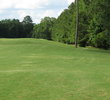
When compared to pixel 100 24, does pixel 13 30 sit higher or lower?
lower

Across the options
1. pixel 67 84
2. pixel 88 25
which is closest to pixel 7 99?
pixel 67 84

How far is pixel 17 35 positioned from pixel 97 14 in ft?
255

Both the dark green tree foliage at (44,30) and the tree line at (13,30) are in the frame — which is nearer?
the dark green tree foliage at (44,30)

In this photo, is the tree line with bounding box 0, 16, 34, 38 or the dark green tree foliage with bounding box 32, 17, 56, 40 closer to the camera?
the dark green tree foliage with bounding box 32, 17, 56, 40

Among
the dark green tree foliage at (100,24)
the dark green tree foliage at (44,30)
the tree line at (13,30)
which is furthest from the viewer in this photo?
the tree line at (13,30)

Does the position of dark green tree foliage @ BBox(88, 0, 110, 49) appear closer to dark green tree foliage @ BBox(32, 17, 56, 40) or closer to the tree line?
dark green tree foliage @ BBox(32, 17, 56, 40)

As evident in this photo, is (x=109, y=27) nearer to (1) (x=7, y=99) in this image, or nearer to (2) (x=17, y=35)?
(1) (x=7, y=99)

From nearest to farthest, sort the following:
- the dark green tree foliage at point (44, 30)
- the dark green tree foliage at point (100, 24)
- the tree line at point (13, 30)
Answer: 1. the dark green tree foliage at point (100, 24)
2. the dark green tree foliage at point (44, 30)
3. the tree line at point (13, 30)

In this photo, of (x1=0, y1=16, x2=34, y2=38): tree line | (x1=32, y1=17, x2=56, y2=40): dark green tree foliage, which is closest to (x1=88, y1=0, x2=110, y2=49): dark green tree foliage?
(x1=32, y1=17, x2=56, y2=40): dark green tree foliage

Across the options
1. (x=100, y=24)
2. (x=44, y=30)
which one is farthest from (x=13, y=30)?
(x=100, y=24)

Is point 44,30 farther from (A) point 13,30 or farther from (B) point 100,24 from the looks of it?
(B) point 100,24

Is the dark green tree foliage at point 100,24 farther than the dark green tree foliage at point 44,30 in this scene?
No

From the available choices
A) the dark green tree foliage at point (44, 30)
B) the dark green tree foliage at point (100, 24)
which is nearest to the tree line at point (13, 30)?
the dark green tree foliage at point (44, 30)

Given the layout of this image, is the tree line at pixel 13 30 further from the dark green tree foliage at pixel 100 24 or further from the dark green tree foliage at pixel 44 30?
the dark green tree foliage at pixel 100 24
